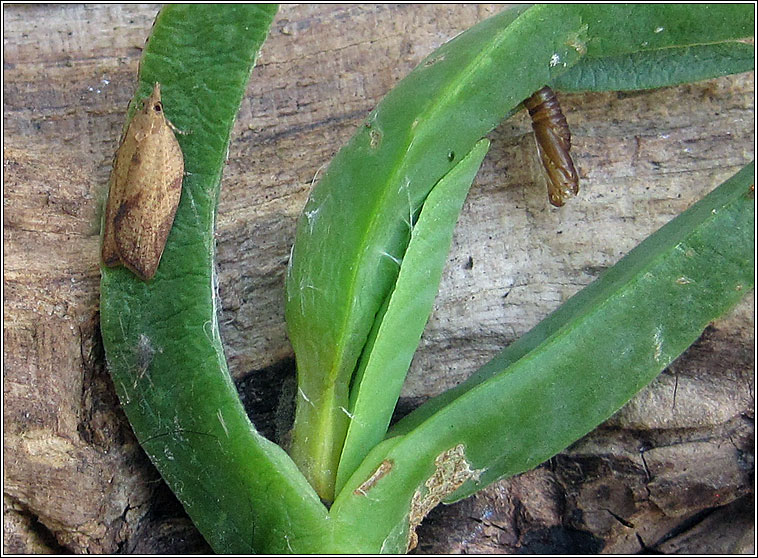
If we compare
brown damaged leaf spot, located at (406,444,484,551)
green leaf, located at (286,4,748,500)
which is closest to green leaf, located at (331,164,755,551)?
brown damaged leaf spot, located at (406,444,484,551)

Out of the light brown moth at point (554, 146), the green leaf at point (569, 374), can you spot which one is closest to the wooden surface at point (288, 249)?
the light brown moth at point (554, 146)

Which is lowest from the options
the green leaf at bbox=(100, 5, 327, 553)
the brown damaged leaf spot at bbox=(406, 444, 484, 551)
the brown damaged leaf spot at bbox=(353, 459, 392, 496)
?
the brown damaged leaf spot at bbox=(406, 444, 484, 551)

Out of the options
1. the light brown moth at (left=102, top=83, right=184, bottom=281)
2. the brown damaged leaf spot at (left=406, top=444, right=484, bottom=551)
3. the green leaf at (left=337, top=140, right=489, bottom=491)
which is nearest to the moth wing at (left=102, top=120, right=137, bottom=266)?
the light brown moth at (left=102, top=83, right=184, bottom=281)

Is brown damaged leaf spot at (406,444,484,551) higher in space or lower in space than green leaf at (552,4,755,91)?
lower

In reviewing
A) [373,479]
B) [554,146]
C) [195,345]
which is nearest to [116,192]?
[195,345]

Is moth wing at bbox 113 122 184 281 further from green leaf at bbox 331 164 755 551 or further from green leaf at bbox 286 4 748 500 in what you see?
green leaf at bbox 331 164 755 551

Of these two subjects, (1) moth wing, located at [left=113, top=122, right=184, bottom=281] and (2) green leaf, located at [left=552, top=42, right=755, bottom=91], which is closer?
(1) moth wing, located at [left=113, top=122, right=184, bottom=281]

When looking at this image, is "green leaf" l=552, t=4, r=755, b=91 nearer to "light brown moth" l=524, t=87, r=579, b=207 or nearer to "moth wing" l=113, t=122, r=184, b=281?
"light brown moth" l=524, t=87, r=579, b=207

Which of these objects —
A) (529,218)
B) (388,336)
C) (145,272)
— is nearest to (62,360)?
(145,272)

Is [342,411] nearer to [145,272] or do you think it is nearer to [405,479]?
[405,479]
